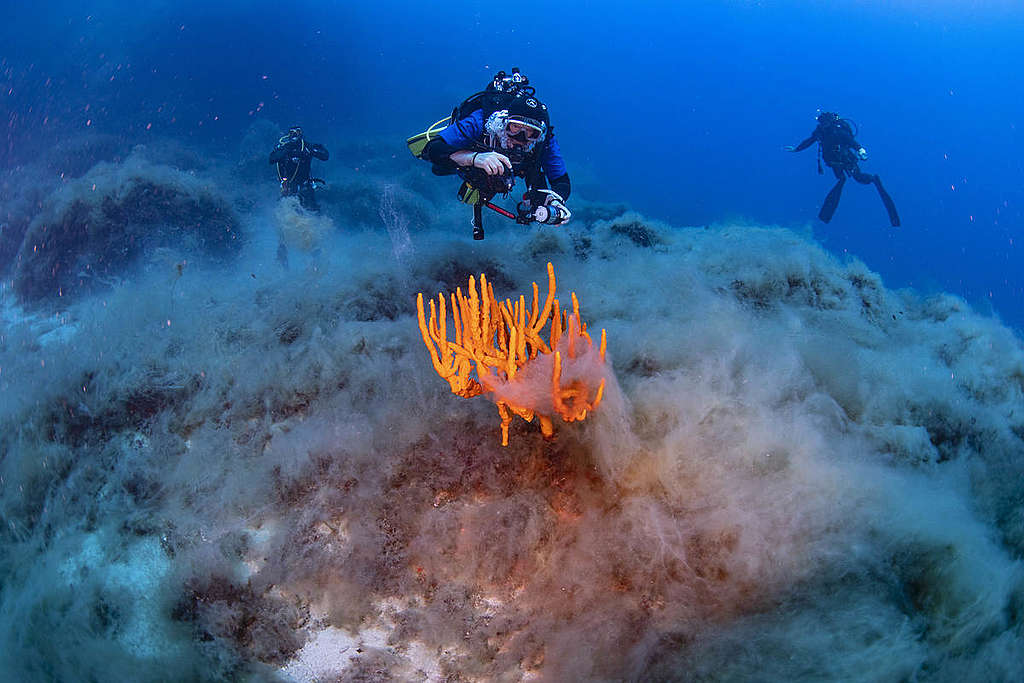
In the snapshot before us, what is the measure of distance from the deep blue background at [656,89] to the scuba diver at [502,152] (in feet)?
21.2

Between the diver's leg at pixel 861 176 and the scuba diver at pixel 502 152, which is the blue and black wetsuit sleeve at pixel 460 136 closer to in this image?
the scuba diver at pixel 502 152

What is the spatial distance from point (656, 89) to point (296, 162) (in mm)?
65207

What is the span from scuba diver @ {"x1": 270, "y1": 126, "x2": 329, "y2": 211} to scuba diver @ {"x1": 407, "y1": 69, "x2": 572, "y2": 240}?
599 cm

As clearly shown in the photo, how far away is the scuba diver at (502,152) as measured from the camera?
5.03 metres

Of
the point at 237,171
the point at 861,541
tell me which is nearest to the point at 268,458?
the point at 861,541

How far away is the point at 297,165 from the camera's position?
412 inches

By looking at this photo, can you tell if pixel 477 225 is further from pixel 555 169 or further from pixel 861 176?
pixel 861 176

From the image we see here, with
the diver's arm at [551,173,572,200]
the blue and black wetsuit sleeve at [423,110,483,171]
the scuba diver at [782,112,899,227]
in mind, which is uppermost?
the scuba diver at [782,112,899,227]

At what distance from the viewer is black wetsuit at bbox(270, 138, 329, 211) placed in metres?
10.2

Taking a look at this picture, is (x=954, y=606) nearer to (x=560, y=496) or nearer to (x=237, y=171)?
(x=560, y=496)

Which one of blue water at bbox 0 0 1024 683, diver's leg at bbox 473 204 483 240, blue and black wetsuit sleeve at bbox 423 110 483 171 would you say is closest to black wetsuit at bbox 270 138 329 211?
blue water at bbox 0 0 1024 683

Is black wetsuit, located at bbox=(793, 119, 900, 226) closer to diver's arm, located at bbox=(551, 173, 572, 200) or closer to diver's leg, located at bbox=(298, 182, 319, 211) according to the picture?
diver's arm, located at bbox=(551, 173, 572, 200)

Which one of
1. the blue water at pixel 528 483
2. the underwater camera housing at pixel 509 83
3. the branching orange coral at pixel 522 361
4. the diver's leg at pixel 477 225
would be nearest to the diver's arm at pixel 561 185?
the blue water at pixel 528 483

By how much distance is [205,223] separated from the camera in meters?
10.6
